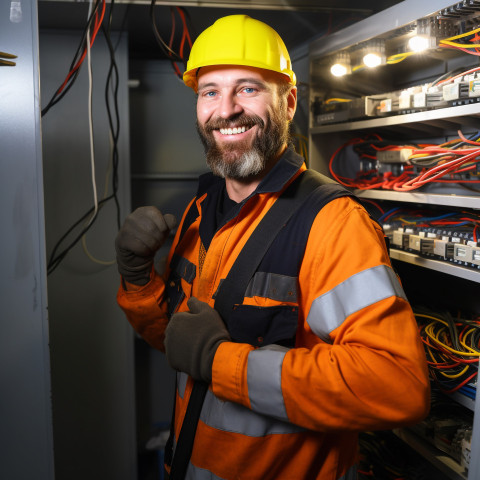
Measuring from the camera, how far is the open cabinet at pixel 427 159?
4.49ft

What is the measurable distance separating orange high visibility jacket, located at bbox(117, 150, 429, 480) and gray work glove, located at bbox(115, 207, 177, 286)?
0.12 m

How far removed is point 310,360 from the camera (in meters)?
0.98

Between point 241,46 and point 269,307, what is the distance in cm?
68

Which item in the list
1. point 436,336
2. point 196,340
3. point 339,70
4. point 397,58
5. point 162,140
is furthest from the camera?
point 162,140

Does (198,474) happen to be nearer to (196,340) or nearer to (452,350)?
(196,340)

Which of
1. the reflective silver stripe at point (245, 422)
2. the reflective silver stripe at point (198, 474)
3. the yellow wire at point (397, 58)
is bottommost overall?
the reflective silver stripe at point (198, 474)

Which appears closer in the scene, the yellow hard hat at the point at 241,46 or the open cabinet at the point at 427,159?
the yellow hard hat at the point at 241,46

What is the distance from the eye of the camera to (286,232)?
3.80 feet

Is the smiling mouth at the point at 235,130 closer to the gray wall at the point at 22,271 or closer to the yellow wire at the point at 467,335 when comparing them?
the gray wall at the point at 22,271

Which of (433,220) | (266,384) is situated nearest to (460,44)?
(433,220)

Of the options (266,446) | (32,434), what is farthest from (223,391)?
(32,434)

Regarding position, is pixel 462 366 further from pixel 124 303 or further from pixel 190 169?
pixel 190 169

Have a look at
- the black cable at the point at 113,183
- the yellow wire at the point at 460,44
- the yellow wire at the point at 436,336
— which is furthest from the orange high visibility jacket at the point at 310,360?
the black cable at the point at 113,183

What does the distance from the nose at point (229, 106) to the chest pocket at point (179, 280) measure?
1.44 feet
